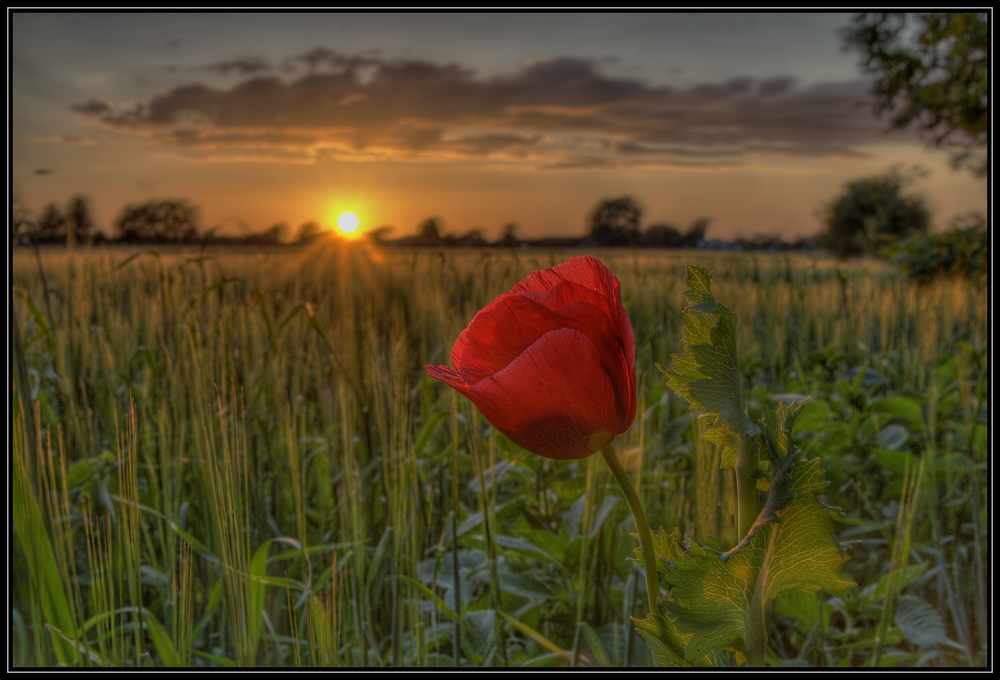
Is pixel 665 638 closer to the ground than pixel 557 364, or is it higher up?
closer to the ground

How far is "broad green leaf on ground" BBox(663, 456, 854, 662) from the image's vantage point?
0.25 meters

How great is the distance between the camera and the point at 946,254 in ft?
10.5

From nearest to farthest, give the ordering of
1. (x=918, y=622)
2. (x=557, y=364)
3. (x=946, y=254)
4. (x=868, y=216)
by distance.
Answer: (x=557, y=364), (x=918, y=622), (x=946, y=254), (x=868, y=216)

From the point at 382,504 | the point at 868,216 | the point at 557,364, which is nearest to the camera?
the point at 557,364

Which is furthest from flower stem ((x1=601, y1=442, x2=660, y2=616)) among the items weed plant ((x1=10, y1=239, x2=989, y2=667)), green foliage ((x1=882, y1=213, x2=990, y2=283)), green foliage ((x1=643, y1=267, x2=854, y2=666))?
green foliage ((x1=882, y1=213, x2=990, y2=283))

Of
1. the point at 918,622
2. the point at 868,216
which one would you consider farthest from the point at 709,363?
the point at 868,216

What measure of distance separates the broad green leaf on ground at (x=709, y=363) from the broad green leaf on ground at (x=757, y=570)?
0.09ft

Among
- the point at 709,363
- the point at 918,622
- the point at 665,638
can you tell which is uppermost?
the point at 709,363

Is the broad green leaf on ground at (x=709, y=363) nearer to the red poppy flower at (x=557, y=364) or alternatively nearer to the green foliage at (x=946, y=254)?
the red poppy flower at (x=557, y=364)

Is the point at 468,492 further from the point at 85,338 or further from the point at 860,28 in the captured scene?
the point at 860,28

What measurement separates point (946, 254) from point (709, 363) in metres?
3.59

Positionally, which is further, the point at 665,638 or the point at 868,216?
the point at 868,216

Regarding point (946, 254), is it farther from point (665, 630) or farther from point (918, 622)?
point (665, 630)

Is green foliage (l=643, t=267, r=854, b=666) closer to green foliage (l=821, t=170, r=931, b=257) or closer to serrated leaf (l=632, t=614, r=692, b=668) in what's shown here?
serrated leaf (l=632, t=614, r=692, b=668)
